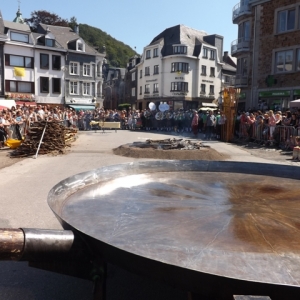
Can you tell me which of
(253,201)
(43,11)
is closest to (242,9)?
(253,201)

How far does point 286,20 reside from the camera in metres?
29.2

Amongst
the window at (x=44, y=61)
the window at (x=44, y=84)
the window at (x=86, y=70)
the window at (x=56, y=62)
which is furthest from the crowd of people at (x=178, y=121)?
the window at (x=86, y=70)

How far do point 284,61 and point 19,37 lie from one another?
1273 inches

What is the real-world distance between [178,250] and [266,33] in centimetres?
3213

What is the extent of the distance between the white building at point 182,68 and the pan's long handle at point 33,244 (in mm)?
56589

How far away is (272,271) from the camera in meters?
2.40

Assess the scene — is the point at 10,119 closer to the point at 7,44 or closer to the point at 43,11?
the point at 7,44

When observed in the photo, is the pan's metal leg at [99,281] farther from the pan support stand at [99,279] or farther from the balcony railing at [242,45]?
the balcony railing at [242,45]

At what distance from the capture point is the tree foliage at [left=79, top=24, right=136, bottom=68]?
105906mm

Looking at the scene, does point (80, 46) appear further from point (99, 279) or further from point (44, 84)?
point (99, 279)

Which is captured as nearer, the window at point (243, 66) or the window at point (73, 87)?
the window at point (243, 66)

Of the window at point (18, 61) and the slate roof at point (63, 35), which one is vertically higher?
the slate roof at point (63, 35)

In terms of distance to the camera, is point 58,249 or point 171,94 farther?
point 171,94

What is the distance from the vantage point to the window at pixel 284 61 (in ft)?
95.9
